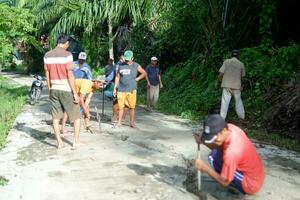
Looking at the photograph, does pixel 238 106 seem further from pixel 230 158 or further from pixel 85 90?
pixel 230 158

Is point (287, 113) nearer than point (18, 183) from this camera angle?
No

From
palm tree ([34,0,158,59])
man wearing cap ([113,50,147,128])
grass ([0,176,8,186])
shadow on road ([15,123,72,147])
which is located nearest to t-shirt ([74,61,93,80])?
man wearing cap ([113,50,147,128])

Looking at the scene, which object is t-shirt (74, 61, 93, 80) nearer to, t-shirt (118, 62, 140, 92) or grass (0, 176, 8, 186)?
t-shirt (118, 62, 140, 92)

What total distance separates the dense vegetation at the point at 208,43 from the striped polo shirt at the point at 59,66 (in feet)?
14.6

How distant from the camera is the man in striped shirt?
323 inches

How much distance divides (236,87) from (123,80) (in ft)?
8.27

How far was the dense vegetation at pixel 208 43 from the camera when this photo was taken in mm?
11250

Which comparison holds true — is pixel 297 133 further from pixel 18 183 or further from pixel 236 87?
pixel 18 183

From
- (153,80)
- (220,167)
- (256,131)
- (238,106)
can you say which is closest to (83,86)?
(238,106)

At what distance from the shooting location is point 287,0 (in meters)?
14.6

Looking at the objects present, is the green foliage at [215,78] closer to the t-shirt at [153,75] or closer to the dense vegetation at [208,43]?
the dense vegetation at [208,43]

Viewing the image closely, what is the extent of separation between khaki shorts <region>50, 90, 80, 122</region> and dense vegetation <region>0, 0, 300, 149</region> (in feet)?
13.7

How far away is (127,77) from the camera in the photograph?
33.9 feet

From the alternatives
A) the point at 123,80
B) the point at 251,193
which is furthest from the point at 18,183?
the point at 123,80
